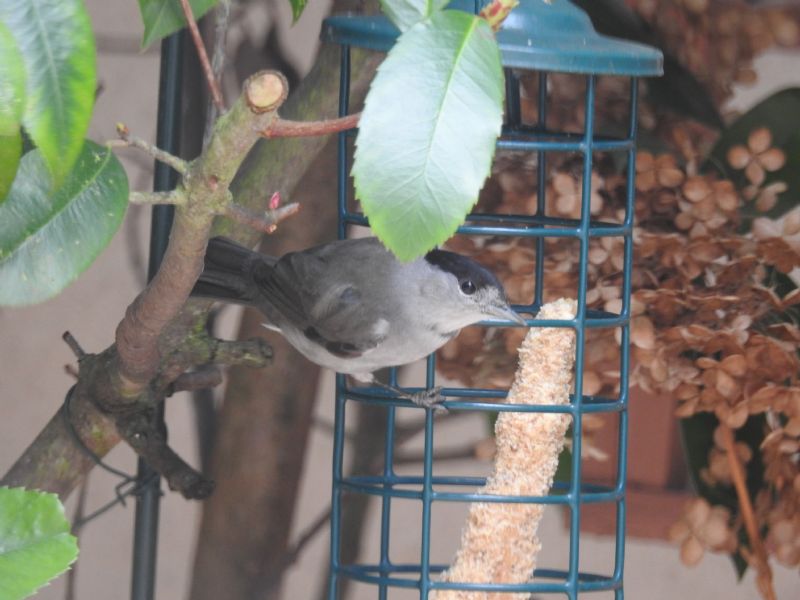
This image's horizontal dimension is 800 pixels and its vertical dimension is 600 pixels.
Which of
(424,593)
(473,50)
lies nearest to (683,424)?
(424,593)

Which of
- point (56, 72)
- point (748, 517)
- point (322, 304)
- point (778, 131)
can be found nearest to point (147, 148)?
point (56, 72)

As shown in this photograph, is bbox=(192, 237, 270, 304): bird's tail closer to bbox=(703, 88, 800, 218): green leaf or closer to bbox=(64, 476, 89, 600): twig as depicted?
bbox=(703, 88, 800, 218): green leaf

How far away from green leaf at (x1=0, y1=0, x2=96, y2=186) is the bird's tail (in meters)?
0.93

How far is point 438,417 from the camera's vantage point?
2.74 m

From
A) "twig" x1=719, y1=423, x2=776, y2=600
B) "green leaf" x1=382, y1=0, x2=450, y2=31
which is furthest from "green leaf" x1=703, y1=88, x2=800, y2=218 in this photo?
"green leaf" x1=382, y1=0, x2=450, y2=31

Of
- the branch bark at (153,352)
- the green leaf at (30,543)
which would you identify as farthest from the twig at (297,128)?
the green leaf at (30,543)

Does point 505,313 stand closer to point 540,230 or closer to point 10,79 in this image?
point 540,230

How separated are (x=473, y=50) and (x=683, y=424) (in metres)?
1.27

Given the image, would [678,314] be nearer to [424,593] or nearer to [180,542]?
[424,593]

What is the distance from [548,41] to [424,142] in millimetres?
488

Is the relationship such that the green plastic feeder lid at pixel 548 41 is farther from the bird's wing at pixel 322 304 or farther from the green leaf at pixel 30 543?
the green leaf at pixel 30 543

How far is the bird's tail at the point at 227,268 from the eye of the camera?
177cm

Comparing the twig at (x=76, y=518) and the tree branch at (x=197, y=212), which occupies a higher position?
the tree branch at (x=197, y=212)

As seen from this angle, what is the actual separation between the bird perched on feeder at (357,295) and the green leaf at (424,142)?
0.75 metres
